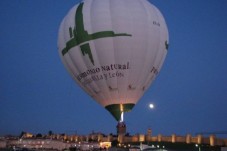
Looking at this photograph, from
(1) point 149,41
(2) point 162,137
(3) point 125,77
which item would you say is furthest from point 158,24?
(2) point 162,137

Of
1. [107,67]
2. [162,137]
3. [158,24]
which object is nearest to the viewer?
[107,67]

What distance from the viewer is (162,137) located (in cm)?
9375

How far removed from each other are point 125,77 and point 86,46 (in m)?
4.34

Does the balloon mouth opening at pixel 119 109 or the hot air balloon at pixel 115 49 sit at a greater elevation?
the hot air balloon at pixel 115 49

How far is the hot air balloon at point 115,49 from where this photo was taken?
3450 centimetres

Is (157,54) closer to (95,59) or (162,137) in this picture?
(95,59)

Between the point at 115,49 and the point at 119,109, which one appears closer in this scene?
the point at 115,49

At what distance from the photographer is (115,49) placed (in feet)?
113

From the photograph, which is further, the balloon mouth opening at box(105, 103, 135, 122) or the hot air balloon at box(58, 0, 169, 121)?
the balloon mouth opening at box(105, 103, 135, 122)

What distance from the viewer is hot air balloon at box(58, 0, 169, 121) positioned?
34.5 meters

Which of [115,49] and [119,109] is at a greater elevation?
[115,49]

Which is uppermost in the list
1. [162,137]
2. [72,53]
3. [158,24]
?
[158,24]

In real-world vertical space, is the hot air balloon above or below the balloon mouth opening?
above

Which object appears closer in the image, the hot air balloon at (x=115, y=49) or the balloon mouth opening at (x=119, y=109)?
the hot air balloon at (x=115, y=49)
